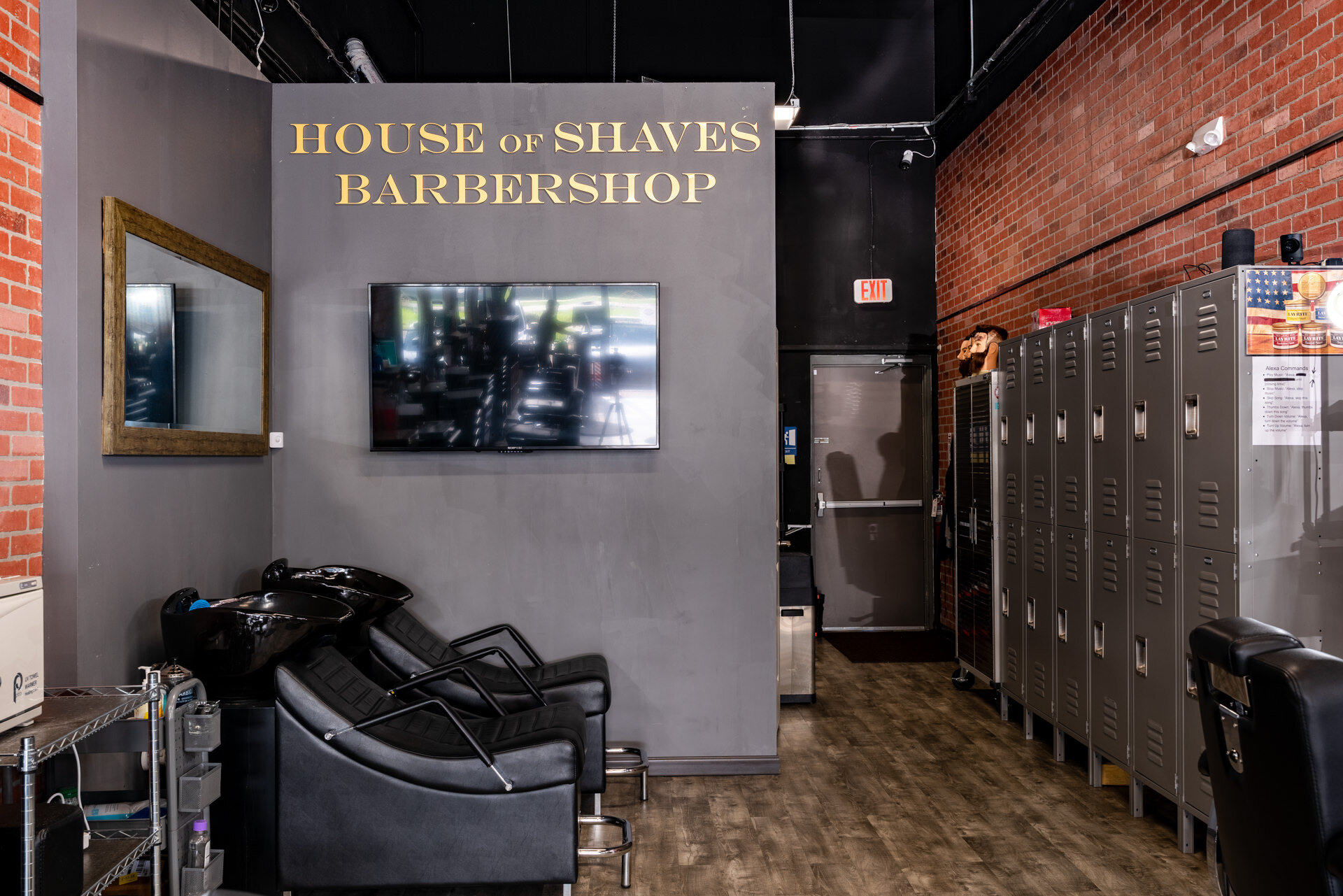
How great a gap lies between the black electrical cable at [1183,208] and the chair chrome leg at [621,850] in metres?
3.53

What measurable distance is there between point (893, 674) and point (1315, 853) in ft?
15.3

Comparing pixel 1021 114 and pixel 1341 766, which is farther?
pixel 1021 114

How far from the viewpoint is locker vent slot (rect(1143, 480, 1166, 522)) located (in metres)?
3.27

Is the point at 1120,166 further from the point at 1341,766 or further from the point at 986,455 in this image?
the point at 1341,766

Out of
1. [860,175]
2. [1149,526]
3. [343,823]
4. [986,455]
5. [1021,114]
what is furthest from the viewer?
[860,175]

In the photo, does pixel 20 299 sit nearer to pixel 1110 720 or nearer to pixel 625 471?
pixel 625 471

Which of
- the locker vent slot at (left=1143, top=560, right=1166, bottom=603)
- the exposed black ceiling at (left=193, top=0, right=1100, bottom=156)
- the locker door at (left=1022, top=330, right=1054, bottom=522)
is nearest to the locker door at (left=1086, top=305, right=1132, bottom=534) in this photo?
the locker vent slot at (left=1143, top=560, right=1166, bottom=603)

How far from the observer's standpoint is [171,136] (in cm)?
300

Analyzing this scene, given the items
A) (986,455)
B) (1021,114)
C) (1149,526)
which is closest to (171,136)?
(1149,526)

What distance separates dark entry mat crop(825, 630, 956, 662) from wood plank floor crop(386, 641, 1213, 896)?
1.63m

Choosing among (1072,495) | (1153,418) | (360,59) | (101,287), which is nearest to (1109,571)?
(1072,495)

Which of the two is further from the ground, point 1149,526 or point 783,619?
point 1149,526

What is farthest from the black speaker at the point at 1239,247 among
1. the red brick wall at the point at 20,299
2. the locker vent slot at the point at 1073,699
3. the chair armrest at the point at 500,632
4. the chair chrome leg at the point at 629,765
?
the red brick wall at the point at 20,299

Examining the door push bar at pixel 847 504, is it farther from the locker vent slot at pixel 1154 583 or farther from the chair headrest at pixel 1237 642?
the chair headrest at pixel 1237 642
